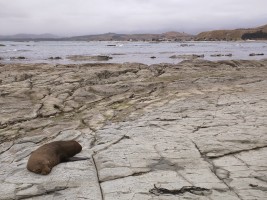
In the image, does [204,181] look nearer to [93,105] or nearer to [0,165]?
[0,165]

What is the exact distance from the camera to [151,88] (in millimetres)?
14852

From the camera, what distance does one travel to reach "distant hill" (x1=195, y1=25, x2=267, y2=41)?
141 meters

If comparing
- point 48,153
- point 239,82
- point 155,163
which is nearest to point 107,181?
point 155,163

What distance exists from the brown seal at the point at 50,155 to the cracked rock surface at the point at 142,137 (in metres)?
0.15

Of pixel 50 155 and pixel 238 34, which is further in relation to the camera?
pixel 238 34

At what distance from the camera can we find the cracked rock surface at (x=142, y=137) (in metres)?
6.01

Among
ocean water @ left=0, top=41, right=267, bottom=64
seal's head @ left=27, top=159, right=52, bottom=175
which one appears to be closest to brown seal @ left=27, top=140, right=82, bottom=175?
seal's head @ left=27, top=159, right=52, bottom=175

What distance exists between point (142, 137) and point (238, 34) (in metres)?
152

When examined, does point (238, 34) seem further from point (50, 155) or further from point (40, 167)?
point (40, 167)

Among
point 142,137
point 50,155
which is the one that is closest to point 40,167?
point 50,155

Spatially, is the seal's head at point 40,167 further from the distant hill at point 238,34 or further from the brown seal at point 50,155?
the distant hill at point 238,34

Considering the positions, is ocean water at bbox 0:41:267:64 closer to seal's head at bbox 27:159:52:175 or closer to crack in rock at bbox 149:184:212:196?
seal's head at bbox 27:159:52:175

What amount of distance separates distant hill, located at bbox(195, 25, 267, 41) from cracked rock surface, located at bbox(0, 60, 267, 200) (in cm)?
13375

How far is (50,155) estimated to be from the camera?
23.3 ft
